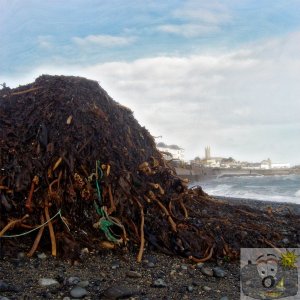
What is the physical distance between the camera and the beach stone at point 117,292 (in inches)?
139

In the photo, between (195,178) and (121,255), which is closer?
(121,255)

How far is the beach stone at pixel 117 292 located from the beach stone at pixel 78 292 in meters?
0.18

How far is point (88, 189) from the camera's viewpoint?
5.03 metres

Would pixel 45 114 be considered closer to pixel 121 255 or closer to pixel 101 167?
pixel 101 167

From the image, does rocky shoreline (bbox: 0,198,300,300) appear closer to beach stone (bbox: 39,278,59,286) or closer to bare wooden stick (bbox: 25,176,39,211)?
beach stone (bbox: 39,278,59,286)

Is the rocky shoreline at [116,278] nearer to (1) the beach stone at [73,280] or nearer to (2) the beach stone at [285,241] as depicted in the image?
(1) the beach stone at [73,280]

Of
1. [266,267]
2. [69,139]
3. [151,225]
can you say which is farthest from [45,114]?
[266,267]

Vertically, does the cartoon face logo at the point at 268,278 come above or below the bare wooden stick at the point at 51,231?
below

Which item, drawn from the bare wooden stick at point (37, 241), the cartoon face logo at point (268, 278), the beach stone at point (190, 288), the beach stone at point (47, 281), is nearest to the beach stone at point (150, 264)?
the beach stone at point (190, 288)

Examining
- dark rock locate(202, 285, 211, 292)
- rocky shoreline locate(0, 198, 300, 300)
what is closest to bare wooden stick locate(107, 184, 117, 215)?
rocky shoreline locate(0, 198, 300, 300)

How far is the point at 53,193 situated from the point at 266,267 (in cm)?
269

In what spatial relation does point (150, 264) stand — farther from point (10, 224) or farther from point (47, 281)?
point (10, 224)

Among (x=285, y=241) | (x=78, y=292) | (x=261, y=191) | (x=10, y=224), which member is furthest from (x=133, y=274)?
(x=261, y=191)

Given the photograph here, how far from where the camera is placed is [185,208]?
596 centimetres
